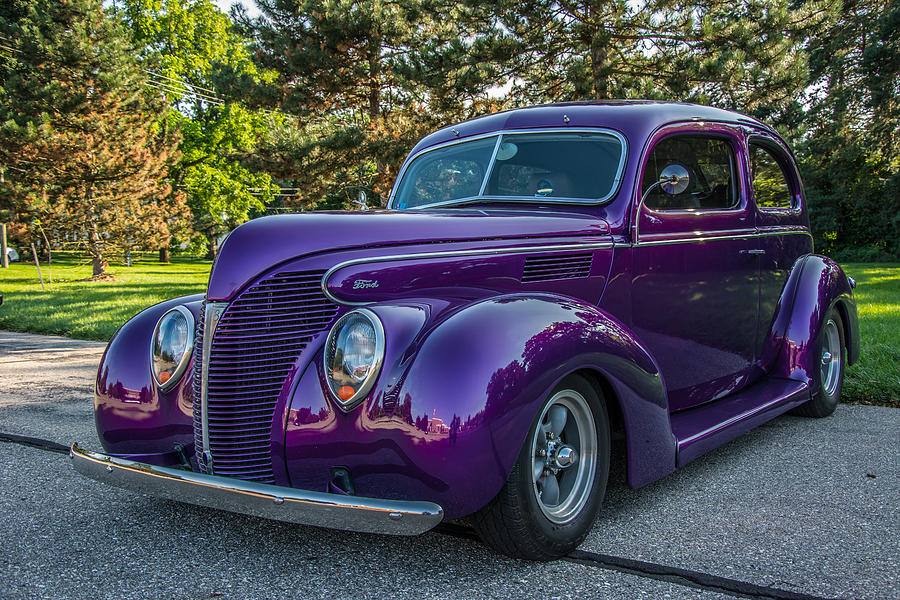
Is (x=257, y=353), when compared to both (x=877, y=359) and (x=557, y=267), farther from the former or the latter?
(x=877, y=359)

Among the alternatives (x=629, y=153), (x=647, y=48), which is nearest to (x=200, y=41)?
(x=647, y=48)

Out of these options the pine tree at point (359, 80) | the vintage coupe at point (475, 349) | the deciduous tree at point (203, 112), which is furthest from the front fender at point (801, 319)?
the deciduous tree at point (203, 112)

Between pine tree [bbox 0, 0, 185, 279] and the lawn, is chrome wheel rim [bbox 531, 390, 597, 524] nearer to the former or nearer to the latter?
the lawn

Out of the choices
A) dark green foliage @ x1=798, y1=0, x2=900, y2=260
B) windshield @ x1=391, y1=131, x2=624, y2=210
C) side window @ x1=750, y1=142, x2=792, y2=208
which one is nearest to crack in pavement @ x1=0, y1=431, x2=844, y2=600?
windshield @ x1=391, y1=131, x2=624, y2=210

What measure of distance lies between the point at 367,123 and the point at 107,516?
15.4m

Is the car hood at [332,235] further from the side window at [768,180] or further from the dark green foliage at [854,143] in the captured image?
the dark green foliage at [854,143]

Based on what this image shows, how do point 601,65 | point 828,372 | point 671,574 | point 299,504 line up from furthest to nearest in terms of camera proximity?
point 601,65 → point 828,372 → point 671,574 → point 299,504

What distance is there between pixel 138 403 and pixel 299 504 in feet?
3.75

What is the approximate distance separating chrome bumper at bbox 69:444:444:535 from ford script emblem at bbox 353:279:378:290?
752 mm

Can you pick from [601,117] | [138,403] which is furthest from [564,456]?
[601,117]

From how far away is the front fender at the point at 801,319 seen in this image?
4379 mm

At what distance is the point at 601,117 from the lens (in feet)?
12.3

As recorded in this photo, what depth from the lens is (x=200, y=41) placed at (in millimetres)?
33625

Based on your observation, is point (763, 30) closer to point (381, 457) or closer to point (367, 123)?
point (367, 123)
